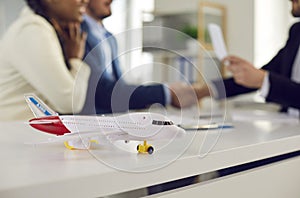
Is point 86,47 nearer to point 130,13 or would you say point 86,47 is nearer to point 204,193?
point 130,13

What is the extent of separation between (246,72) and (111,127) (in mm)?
701

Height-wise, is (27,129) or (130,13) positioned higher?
(130,13)

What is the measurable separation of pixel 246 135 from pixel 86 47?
875 millimetres

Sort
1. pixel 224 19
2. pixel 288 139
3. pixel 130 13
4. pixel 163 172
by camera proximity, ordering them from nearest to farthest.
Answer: pixel 163 172 < pixel 288 139 < pixel 130 13 < pixel 224 19

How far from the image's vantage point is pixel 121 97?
1.42 feet

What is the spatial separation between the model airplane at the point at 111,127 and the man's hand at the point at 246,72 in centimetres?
64

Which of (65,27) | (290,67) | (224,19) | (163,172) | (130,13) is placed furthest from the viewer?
(224,19)

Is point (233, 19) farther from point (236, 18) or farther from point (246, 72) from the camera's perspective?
point (246, 72)

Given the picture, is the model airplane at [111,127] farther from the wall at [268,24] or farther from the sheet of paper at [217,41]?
the wall at [268,24]

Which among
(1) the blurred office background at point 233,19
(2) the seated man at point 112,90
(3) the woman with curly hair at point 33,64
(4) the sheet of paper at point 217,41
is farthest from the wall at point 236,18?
(2) the seated man at point 112,90

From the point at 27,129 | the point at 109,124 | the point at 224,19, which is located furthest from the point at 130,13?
the point at 109,124

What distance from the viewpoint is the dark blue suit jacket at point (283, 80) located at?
3.14 ft

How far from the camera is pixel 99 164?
37 cm

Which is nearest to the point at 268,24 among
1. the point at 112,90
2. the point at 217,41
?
the point at 217,41
